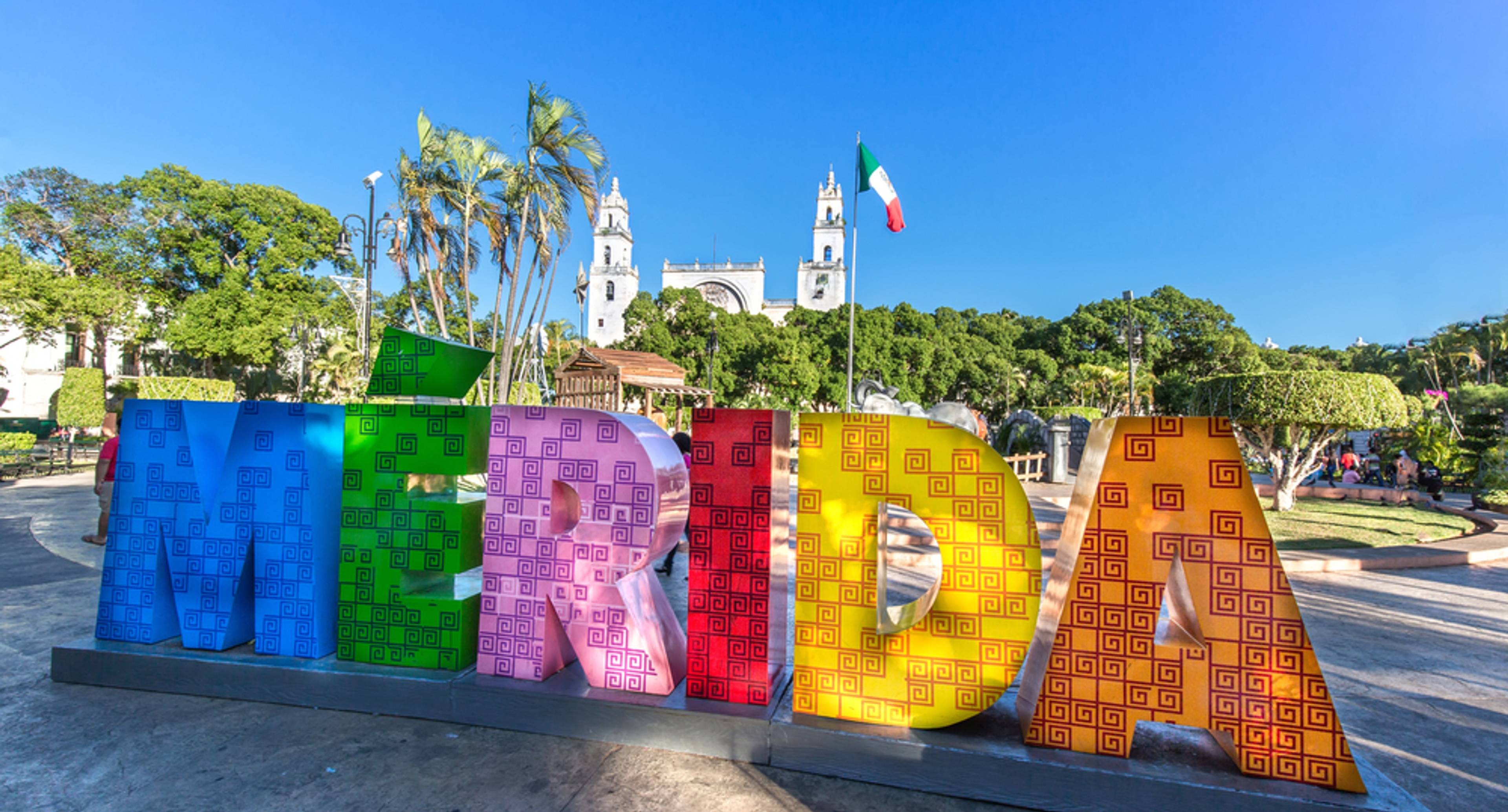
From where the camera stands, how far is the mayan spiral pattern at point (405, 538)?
3844mm

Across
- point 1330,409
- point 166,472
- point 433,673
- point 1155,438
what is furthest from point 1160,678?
point 1330,409

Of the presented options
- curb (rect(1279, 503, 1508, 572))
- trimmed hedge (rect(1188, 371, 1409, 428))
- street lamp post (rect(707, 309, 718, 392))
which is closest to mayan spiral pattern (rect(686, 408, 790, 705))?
curb (rect(1279, 503, 1508, 572))

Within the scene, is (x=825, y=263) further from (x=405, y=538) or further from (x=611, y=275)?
(x=405, y=538)

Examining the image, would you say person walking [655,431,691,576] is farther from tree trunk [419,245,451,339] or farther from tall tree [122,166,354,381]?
tall tree [122,166,354,381]

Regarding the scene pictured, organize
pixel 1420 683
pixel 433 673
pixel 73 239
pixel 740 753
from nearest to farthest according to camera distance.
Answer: pixel 740 753, pixel 433 673, pixel 1420 683, pixel 73 239

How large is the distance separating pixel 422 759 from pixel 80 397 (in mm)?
34701

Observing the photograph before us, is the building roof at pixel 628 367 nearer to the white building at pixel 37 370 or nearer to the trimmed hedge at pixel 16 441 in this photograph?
the trimmed hedge at pixel 16 441

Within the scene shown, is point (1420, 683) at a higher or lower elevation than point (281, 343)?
lower

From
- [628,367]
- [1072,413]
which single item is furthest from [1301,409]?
[1072,413]

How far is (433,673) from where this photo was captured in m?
3.78

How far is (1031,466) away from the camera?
23094 mm

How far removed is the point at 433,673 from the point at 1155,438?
4.01 metres

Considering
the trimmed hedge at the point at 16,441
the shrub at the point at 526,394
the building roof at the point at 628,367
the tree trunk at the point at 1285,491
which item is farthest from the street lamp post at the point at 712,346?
the trimmed hedge at the point at 16,441

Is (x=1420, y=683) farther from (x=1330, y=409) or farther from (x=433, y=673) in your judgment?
(x=1330, y=409)
